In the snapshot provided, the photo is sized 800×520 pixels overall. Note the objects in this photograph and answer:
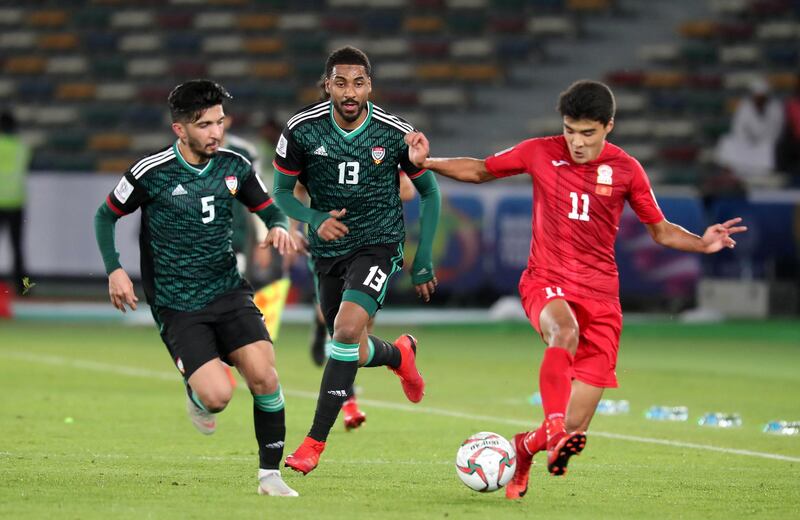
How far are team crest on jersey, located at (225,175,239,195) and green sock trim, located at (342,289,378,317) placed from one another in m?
0.98

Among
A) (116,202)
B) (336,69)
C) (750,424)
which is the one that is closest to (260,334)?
(116,202)

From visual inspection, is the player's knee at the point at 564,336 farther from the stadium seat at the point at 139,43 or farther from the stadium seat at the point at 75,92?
the stadium seat at the point at 139,43

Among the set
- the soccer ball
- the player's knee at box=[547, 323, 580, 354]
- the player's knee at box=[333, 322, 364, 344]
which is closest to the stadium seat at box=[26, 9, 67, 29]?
the player's knee at box=[333, 322, 364, 344]

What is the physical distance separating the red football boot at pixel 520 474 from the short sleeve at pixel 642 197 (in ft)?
4.27

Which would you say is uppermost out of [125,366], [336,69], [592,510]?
[336,69]

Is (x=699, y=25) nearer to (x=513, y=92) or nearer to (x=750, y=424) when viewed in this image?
(x=513, y=92)

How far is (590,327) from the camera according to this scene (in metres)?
7.65

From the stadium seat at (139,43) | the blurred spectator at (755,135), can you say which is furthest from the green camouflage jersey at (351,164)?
the stadium seat at (139,43)

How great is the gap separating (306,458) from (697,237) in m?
2.22

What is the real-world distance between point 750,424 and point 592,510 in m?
4.11

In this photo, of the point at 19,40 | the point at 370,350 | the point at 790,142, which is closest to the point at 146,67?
the point at 19,40

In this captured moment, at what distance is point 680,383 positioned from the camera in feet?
44.2

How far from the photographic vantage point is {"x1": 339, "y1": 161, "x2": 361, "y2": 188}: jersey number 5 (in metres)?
8.34

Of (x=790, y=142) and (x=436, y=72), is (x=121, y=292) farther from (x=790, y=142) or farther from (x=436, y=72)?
(x=436, y=72)
